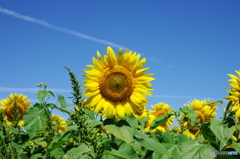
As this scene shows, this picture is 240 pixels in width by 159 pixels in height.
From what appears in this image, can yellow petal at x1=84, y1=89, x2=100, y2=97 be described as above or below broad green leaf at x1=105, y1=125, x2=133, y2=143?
above

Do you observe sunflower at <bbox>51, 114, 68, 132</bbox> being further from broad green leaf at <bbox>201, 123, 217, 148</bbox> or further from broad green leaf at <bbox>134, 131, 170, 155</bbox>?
broad green leaf at <bbox>201, 123, 217, 148</bbox>

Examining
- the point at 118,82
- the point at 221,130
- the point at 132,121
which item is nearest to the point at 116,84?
the point at 118,82

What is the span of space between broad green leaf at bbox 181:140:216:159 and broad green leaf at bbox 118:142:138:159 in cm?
72

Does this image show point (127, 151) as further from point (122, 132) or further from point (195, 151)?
point (195, 151)

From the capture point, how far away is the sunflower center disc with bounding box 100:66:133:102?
13.8ft

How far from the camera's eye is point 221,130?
3.91 meters

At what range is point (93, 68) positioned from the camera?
13.6ft

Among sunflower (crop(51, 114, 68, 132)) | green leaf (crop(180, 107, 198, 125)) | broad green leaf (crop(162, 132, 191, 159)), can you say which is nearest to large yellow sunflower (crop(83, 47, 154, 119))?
broad green leaf (crop(162, 132, 191, 159))

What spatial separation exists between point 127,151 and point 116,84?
102 cm

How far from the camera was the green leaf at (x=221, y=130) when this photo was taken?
3859mm

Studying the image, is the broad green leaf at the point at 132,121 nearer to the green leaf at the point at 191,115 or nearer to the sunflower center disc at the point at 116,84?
the sunflower center disc at the point at 116,84

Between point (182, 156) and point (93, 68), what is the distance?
5.28ft

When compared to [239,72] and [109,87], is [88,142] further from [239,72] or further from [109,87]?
[239,72]

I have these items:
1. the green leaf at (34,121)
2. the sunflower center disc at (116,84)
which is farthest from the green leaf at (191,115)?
the green leaf at (34,121)
